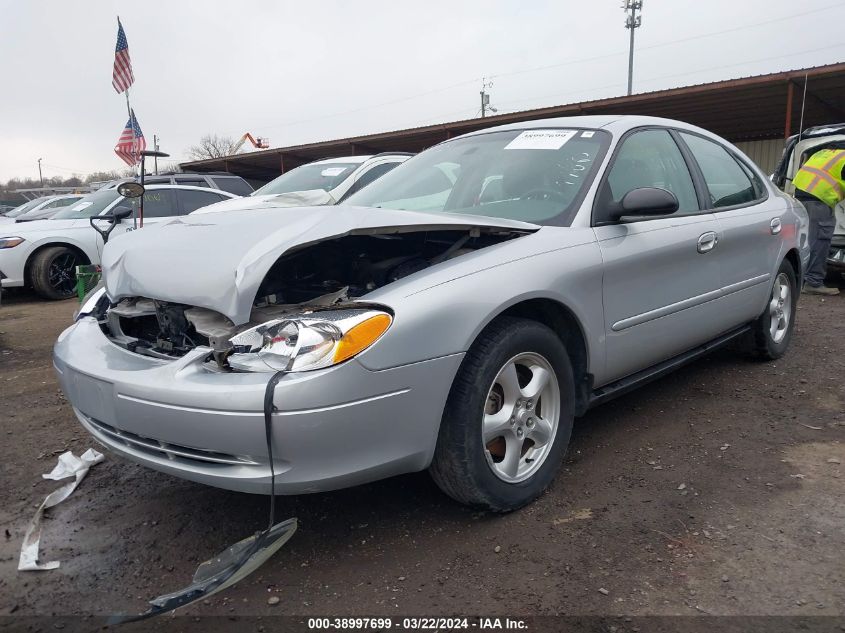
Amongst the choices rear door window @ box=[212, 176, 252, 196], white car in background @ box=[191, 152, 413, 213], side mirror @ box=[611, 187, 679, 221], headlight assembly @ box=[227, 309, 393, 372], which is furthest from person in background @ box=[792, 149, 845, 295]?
rear door window @ box=[212, 176, 252, 196]

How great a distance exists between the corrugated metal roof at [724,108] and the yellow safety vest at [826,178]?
542 cm

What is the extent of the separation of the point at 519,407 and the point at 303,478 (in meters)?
0.91

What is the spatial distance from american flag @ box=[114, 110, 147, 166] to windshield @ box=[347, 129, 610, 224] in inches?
385

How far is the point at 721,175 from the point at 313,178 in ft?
15.9

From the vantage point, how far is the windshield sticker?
326 centimetres

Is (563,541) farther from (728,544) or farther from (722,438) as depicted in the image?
(722,438)

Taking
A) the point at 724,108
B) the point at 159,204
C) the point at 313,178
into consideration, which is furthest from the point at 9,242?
the point at 724,108

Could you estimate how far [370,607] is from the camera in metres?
2.03

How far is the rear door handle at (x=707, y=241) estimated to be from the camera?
3.40 metres

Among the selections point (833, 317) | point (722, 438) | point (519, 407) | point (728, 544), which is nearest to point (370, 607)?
point (519, 407)

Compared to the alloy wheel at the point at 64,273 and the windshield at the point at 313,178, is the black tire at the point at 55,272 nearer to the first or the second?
the alloy wheel at the point at 64,273

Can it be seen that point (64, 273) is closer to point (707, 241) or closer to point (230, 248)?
point (230, 248)

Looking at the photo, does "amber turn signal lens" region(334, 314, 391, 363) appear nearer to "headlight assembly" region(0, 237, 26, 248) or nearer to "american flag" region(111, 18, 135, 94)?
"headlight assembly" region(0, 237, 26, 248)

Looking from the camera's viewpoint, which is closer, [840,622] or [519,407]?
[840,622]
